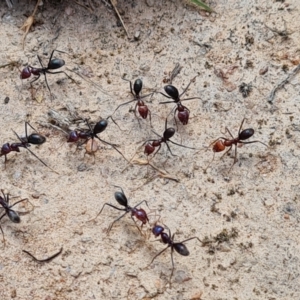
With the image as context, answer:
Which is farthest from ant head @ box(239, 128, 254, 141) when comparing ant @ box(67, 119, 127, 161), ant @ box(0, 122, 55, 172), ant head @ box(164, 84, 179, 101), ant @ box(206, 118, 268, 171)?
ant @ box(0, 122, 55, 172)

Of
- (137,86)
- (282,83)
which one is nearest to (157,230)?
(137,86)

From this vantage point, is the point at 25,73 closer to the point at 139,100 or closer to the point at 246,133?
the point at 139,100

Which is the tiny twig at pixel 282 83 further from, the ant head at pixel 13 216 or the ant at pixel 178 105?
the ant head at pixel 13 216

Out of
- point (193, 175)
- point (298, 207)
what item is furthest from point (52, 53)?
point (298, 207)

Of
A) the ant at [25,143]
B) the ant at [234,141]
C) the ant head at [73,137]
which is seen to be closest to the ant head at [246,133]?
the ant at [234,141]

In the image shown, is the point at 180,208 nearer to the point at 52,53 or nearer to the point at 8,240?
the point at 8,240

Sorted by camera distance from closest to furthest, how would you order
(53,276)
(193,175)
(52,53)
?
(53,276)
(193,175)
(52,53)
